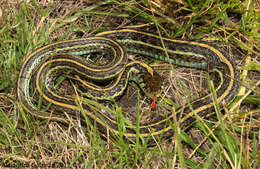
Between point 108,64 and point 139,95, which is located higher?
point 108,64

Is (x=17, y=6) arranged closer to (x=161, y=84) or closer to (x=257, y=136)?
(x=161, y=84)

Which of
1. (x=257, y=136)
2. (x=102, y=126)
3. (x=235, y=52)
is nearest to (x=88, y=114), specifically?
(x=102, y=126)

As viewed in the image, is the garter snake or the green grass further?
the garter snake

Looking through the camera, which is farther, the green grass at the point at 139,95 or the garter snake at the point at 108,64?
the garter snake at the point at 108,64
